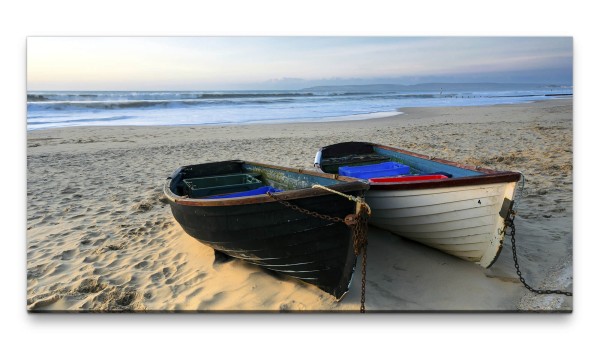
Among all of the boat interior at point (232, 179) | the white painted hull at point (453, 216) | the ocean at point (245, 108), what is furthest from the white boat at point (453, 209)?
the ocean at point (245, 108)

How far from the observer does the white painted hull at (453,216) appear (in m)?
2.97

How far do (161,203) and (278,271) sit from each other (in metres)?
2.79

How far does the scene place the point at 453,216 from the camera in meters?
3.10

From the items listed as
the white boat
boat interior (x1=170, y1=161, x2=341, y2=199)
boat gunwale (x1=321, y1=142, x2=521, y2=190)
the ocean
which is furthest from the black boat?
the ocean

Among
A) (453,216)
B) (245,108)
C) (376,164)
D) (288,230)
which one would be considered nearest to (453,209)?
(453,216)

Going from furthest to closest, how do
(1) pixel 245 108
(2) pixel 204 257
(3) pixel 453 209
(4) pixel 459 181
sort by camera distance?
(1) pixel 245 108 → (2) pixel 204 257 → (3) pixel 453 209 → (4) pixel 459 181

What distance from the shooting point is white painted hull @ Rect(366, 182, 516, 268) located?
117 inches

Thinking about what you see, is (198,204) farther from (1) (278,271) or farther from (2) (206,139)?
(2) (206,139)

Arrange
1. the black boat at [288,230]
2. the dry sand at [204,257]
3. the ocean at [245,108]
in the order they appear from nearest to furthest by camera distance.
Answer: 1. the black boat at [288,230]
2. the dry sand at [204,257]
3. the ocean at [245,108]

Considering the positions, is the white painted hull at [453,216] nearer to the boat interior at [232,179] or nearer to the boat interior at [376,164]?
the boat interior at [376,164]

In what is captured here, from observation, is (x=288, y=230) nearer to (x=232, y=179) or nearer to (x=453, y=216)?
(x=453, y=216)

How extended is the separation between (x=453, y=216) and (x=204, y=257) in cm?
222

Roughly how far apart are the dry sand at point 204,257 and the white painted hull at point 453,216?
0.26 meters

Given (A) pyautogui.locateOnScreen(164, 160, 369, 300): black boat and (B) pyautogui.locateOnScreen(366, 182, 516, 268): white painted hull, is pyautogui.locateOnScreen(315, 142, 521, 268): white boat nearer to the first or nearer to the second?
(B) pyautogui.locateOnScreen(366, 182, 516, 268): white painted hull
